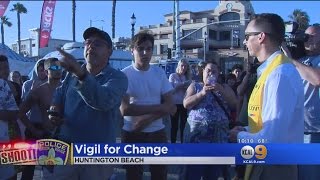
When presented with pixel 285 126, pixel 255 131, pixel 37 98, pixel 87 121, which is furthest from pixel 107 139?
pixel 37 98

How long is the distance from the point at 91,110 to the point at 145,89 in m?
1.41

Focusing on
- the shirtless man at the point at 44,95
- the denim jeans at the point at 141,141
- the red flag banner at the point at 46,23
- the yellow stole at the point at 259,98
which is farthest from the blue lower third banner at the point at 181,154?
the red flag banner at the point at 46,23

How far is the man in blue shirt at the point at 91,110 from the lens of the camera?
3.20m

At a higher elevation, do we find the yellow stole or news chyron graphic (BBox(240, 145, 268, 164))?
the yellow stole

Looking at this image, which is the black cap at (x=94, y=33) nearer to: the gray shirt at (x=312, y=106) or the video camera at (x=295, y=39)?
the video camera at (x=295, y=39)

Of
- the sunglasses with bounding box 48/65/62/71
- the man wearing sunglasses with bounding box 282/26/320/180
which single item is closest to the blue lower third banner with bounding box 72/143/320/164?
the man wearing sunglasses with bounding box 282/26/320/180

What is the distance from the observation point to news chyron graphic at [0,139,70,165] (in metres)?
3.36

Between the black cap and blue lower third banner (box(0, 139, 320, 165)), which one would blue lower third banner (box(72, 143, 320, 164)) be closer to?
blue lower third banner (box(0, 139, 320, 165))

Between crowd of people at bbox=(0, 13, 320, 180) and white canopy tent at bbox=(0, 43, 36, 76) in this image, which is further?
white canopy tent at bbox=(0, 43, 36, 76)

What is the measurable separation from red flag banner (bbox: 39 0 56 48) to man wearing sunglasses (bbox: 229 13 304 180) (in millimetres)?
13602

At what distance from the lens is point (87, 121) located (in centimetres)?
321

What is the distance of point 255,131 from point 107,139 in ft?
3.75

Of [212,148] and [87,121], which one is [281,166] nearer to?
[212,148]

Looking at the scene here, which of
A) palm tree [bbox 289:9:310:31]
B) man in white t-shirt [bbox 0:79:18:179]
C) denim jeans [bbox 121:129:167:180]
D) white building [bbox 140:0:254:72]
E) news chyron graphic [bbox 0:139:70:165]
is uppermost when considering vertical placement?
white building [bbox 140:0:254:72]
